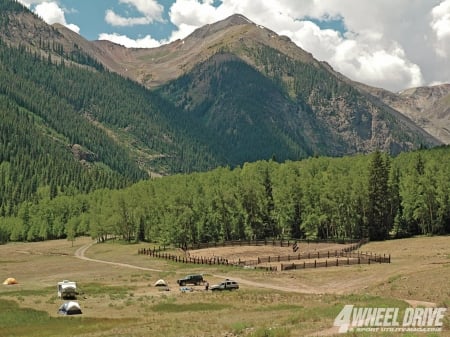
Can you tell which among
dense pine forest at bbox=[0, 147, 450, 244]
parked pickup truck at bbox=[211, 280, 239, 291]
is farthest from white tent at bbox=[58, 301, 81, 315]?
dense pine forest at bbox=[0, 147, 450, 244]

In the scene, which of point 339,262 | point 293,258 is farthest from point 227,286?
point 293,258

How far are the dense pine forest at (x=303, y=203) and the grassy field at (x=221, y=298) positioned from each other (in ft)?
79.5

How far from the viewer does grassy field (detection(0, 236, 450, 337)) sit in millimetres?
46469

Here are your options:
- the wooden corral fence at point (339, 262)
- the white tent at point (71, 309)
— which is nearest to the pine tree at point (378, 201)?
the wooden corral fence at point (339, 262)

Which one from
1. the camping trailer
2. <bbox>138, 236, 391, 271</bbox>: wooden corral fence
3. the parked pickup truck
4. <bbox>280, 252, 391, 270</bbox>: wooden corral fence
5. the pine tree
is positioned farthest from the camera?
the pine tree

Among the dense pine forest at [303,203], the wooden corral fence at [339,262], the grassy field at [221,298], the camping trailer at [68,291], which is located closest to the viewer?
the grassy field at [221,298]

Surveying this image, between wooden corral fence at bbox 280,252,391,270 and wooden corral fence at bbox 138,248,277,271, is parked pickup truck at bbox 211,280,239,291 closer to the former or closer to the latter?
wooden corral fence at bbox 138,248,277,271

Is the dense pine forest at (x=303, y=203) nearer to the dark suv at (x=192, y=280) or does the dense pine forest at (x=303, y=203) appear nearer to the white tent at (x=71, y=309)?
the dark suv at (x=192, y=280)

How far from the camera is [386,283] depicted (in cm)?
6444

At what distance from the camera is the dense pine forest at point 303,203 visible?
137750 mm

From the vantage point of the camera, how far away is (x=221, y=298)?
67.1 meters
